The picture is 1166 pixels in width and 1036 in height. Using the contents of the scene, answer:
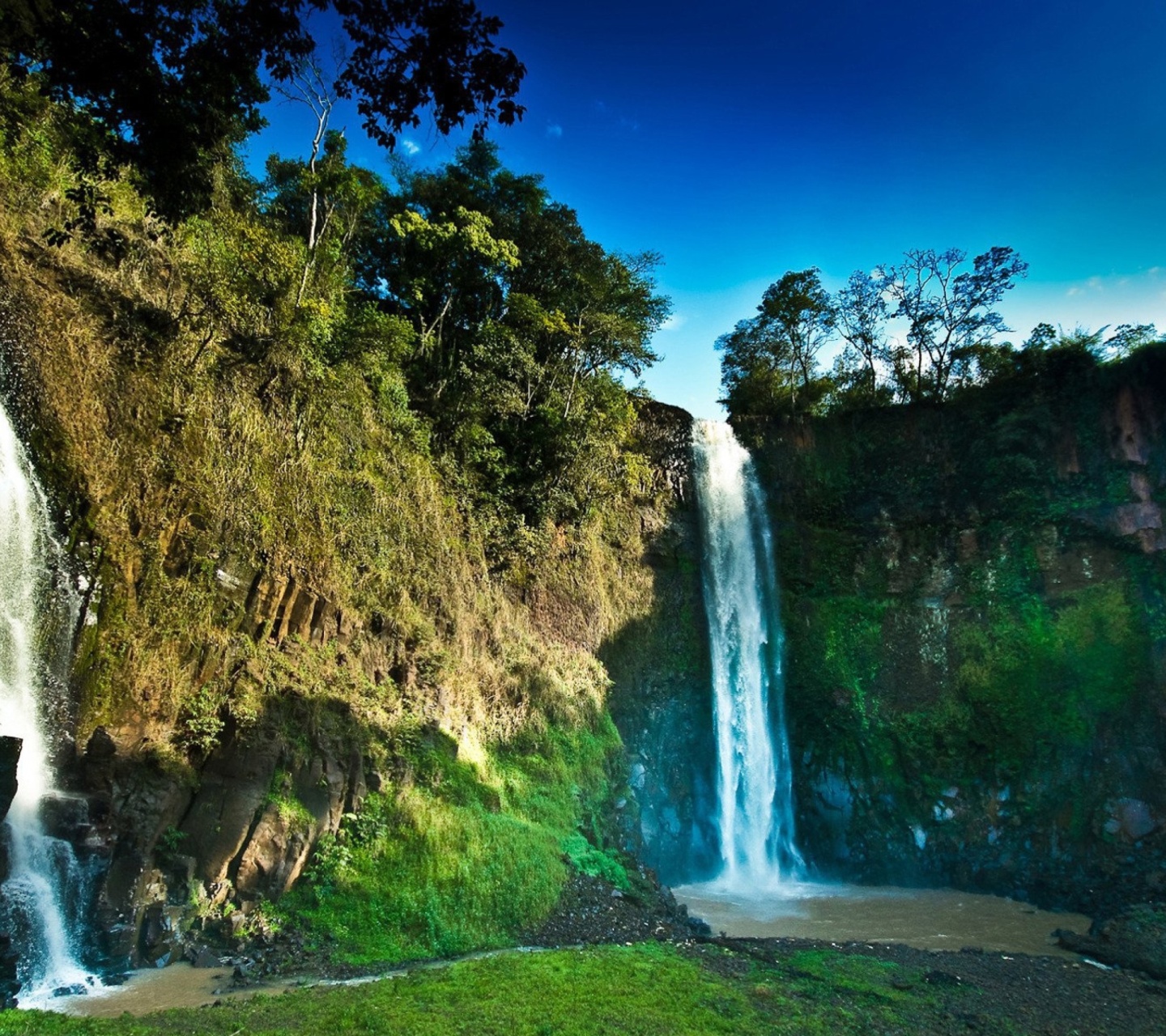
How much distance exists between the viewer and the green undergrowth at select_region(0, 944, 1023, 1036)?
6.44m

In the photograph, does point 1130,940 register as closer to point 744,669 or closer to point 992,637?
point 992,637

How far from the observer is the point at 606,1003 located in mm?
7512

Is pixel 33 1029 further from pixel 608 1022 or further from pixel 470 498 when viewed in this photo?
pixel 470 498

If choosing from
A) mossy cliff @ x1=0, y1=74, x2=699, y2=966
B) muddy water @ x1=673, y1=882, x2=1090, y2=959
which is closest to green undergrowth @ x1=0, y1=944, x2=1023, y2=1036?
mossy cliff @ x1=0, y1=74, x2=699, y2=966

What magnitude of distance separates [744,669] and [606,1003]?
40.4 ft

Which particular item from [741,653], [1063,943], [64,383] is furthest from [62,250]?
[1063,943]

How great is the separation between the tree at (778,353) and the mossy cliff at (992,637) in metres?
6.36

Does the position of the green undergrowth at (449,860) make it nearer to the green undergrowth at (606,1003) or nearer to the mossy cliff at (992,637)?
the green undergrowth at (606,1003)

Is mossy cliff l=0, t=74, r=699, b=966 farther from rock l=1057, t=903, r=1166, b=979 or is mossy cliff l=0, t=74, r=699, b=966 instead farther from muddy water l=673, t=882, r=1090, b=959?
rock l=1057, t=903, r=1166, b=979

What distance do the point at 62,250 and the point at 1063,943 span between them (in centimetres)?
1945

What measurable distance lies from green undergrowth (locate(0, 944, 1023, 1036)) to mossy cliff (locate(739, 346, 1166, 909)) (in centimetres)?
801

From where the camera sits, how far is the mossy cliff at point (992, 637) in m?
15.9

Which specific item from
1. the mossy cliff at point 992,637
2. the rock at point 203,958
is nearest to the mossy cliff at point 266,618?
the rock at point 203,958

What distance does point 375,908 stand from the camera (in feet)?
31.1
